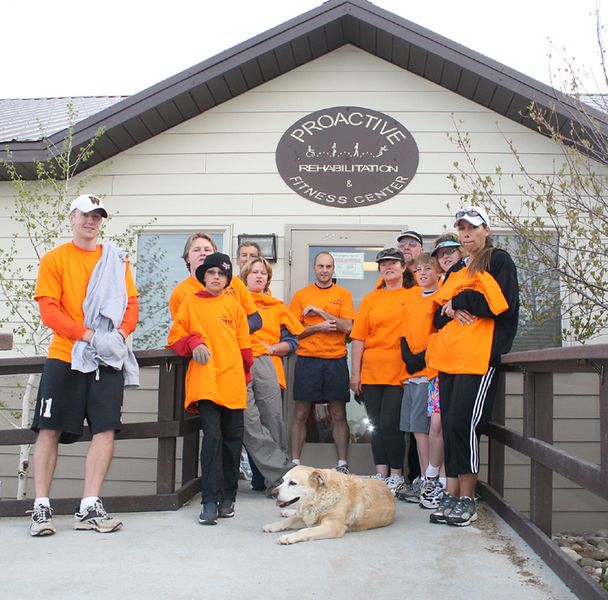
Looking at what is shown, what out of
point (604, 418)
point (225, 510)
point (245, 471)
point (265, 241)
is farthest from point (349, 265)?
point (604, 418)

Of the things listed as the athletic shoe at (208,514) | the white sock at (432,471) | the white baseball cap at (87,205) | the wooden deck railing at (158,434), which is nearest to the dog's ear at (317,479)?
the athletic shoe at (208,514)

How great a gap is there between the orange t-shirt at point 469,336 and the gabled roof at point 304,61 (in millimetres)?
2958

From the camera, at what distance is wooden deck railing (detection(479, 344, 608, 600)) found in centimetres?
295

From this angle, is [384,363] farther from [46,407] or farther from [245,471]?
[46,407]

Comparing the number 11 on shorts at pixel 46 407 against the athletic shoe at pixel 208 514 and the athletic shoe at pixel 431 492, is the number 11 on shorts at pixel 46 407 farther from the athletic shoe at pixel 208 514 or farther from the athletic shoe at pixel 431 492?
the athletic shoe at pixel 431 492

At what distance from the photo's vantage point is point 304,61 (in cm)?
726

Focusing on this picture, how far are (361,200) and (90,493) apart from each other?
404cm

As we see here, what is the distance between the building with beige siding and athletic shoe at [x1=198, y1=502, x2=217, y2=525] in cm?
243

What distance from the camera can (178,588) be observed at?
3.14m

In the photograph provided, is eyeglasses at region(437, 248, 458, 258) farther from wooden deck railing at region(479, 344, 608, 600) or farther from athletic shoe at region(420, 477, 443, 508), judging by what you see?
athletic shoe at region(420, 477, 443, 508)

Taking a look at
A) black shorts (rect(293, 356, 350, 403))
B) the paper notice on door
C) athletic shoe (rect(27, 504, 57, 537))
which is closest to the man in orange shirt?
black shorts (rect(293, 356, 350, 403))

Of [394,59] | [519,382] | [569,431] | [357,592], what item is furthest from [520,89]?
[357,592]

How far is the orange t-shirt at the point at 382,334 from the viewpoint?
534 cm

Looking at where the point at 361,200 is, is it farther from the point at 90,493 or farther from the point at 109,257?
the point at 90,493
